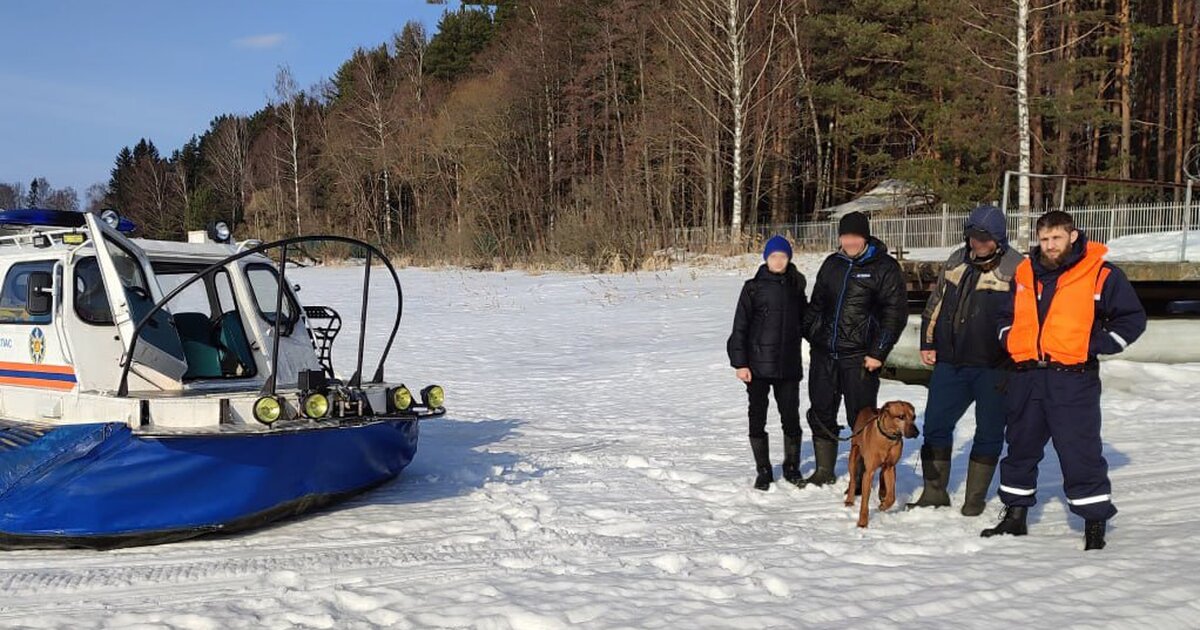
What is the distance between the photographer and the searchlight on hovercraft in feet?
16.5

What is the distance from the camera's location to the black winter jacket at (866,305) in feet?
19.5

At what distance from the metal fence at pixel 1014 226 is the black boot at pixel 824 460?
16142mm

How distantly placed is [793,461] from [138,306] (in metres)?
4.72

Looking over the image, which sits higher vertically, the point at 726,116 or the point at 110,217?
the point at 726,116

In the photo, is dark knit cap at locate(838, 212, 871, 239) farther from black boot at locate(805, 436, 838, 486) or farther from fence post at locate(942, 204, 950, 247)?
fence post at locate(942, 204, 950, 247)

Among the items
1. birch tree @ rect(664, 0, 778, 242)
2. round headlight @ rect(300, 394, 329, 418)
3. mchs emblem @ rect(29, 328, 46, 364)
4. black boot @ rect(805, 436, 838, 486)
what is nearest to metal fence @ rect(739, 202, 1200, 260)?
birch tree @ rect(664, 0, 778, 242)

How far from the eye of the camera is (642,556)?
4.96m

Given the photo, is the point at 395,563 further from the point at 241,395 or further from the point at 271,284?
the point at 271,284

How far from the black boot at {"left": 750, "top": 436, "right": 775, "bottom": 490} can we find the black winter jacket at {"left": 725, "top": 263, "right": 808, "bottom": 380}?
19.2 inches

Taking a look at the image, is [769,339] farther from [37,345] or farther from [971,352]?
[37,345]

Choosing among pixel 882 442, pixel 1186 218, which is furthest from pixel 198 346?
pixel 1186 218

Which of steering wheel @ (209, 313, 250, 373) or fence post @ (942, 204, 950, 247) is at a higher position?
fence post @ (942, 204, 950, 247)

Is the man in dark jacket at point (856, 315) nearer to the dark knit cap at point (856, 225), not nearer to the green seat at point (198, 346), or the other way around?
the dark knit cap at point (856, 225)

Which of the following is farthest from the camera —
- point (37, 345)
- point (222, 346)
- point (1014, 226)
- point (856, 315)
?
point (1014, 226)
